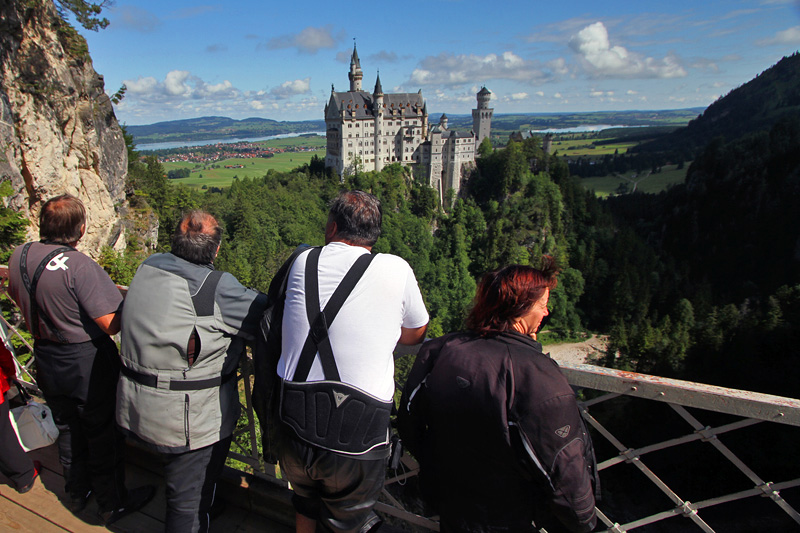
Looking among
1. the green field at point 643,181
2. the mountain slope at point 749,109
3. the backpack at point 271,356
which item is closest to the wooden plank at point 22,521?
the backpack at point 271,356

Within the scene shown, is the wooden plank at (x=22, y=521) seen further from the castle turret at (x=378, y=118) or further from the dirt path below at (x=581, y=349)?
the castle turret at (x=378, y=118)

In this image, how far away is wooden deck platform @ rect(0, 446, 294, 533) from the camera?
3.67 m

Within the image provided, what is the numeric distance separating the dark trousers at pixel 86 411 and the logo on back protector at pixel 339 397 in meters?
2.13

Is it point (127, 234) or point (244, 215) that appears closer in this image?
point (127, 234)

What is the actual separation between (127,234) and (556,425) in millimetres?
21987

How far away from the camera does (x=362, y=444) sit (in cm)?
250

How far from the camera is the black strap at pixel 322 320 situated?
96.7 inches

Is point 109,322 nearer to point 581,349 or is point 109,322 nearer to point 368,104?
point 581,349

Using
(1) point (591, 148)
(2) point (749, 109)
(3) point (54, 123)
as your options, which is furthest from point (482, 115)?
(1) point (591, 148)

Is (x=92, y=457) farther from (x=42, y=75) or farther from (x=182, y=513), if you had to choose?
(x=42, y=75)

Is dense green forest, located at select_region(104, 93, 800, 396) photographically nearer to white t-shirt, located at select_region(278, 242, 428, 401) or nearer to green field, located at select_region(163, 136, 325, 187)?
green field, located at select_region(163, 136, 325, 187)

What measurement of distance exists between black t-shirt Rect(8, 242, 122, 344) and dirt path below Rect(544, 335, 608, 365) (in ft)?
147

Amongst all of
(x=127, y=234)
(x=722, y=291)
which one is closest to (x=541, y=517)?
(x=127, y=234)

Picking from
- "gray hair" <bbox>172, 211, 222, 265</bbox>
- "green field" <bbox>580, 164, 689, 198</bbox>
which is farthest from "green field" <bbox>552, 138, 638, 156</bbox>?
"gray hair" <bbox>172, 211, 222, 265</bbox>
